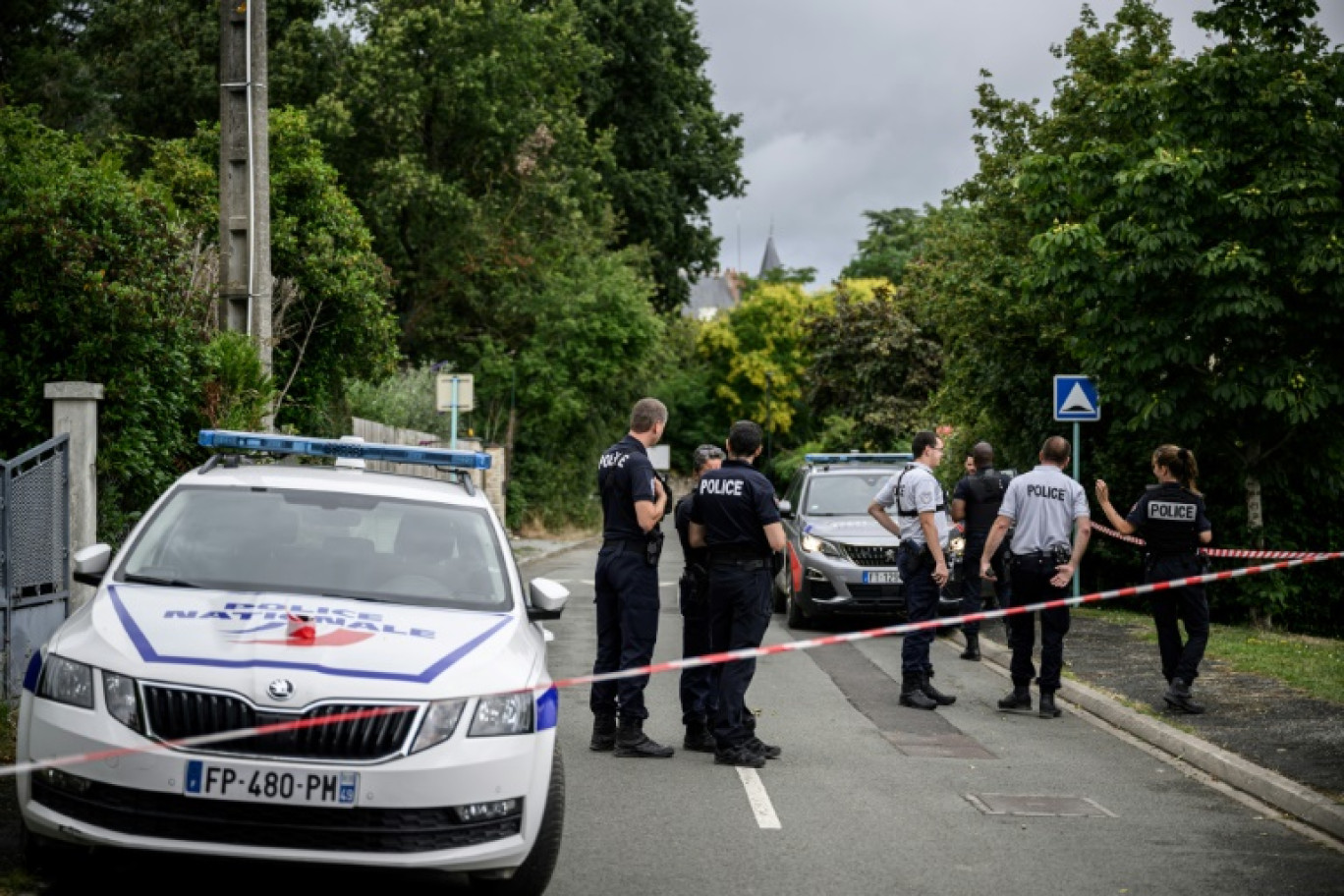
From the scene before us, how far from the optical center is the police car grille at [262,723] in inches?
218

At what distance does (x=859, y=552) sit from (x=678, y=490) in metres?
80.6

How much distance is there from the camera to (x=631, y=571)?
9422 millimetres

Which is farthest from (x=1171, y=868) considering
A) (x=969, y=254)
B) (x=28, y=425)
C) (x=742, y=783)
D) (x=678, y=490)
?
(x=678, y=490)

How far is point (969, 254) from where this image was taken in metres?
23.9

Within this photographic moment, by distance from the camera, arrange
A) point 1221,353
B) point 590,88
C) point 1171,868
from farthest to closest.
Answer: point 590,88 < point 1221,353 < point 1171,868

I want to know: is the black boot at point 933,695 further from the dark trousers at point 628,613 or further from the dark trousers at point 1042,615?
the dark trousers at point 628,613

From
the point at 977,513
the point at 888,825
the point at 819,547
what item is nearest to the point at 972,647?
the point at 977,513

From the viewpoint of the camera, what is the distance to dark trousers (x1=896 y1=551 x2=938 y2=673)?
11.8 meters

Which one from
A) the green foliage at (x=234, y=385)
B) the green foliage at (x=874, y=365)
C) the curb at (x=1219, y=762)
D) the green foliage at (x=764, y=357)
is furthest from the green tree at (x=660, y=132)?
the curb at (x=1219, y=762)

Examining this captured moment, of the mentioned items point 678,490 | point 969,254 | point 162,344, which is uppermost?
point 969,254

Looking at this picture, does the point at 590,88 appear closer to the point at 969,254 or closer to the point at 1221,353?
the point at 969,254

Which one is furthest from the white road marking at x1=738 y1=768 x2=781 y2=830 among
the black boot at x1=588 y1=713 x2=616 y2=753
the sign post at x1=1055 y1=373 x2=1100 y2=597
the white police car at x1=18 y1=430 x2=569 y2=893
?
the sign post at x1=1055 y1=373 x2=1100 y2=597

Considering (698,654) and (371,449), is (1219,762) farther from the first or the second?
(371,449)

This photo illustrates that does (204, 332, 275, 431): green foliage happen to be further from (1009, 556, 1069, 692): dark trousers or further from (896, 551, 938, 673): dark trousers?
(1009, 556, 1069, 692): dark trousers
